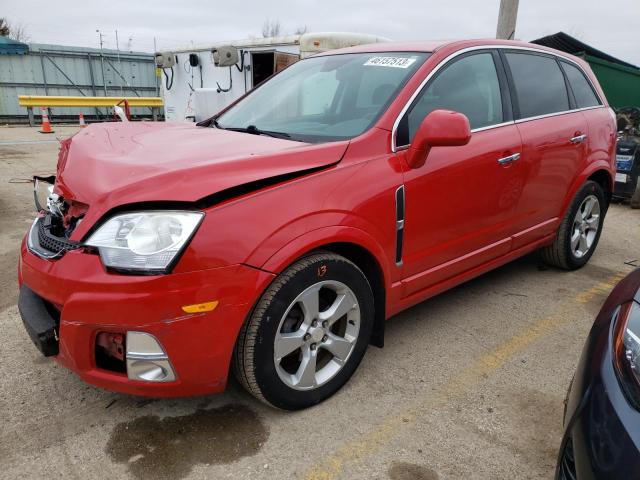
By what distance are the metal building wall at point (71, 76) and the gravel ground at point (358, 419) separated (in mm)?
15580

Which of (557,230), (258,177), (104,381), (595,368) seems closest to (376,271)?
(258,177)

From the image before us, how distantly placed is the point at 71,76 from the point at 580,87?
17.4m

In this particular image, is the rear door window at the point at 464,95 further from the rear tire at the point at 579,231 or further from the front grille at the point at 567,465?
the front grille at the point at 567,465

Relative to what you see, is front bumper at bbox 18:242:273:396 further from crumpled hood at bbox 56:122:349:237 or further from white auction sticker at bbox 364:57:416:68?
white auction sticker at bbox 364:57:416:68

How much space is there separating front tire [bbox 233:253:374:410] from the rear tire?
2.26 metres

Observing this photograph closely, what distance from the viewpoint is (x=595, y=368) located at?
5.13 ft

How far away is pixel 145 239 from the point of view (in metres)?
1.88

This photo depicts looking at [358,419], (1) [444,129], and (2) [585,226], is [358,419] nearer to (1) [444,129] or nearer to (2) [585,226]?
(1) [444,129]

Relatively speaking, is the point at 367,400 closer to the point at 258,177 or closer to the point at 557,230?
the point at 258,177

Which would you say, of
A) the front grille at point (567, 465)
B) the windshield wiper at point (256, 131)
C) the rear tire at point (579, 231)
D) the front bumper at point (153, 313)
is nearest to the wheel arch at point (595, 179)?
the rear tire at point (579, 231)

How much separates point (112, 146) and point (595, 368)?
2.21 m

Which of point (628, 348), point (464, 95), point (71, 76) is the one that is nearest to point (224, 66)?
point (464, 95)

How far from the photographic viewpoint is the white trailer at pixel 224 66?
9195 millimetres

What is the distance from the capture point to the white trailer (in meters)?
9.20
